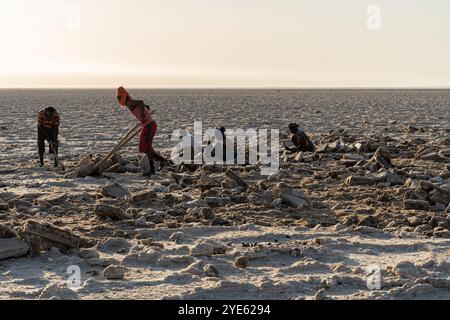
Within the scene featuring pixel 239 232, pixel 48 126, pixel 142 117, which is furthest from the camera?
pixel 48 126

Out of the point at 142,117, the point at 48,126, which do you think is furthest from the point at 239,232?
the point at 48,126

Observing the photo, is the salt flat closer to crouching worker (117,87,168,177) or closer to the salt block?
the salt block

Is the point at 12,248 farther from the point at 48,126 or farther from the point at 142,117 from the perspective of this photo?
the point at 48,126

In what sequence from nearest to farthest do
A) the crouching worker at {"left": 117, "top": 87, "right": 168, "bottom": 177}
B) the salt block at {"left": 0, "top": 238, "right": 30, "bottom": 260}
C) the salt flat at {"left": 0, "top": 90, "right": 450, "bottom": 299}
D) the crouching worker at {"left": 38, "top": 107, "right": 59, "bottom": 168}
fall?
1. the salt flat at {"left": 0, "top": 90, "right": 450, "bottom": 299}
2. the salt block at {"left": 0, "top": 238, "right": 30, "bottom": 260}
3. the crouching worker at {"left": 117, "top": 87, "right": 168, "bottom": 177}
4. the crouching worker at {"left": 38, "top": 107, "right": 59, "bottom": 168}

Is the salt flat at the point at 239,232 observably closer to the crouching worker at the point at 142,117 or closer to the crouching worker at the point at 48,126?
the crouching worker at the point at 48,126

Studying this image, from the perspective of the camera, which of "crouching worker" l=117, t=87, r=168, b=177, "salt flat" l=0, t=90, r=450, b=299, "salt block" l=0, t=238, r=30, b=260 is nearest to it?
"salt flat" l=0, t=90, r=450, b=299

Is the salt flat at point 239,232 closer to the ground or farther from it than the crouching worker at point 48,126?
closer to the ground

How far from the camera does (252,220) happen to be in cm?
769

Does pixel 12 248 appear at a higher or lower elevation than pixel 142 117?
lower

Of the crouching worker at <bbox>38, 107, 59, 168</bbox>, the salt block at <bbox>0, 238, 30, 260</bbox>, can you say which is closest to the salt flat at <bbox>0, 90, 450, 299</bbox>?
the salt block at <bbox>0, 238, 30, 260</bbox>

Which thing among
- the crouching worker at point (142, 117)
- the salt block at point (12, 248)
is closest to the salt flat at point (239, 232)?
the salt block at point (12, 248)

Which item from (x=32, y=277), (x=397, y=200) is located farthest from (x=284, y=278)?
(x=397, y=200)
